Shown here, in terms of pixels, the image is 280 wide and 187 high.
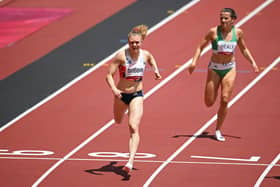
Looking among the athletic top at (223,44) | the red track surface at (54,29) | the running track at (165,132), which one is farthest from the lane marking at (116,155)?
the red track surface at (54,29)

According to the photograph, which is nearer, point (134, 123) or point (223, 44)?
point (134, 123)

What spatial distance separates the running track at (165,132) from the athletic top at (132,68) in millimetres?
1578

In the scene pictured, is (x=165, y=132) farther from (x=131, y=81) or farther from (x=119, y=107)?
(x=131, y=81)

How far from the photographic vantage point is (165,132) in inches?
800

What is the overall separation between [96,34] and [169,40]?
7.05 feet

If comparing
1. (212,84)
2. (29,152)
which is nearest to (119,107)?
(29,152)

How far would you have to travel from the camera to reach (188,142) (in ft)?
64.1

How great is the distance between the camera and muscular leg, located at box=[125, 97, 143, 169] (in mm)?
17172

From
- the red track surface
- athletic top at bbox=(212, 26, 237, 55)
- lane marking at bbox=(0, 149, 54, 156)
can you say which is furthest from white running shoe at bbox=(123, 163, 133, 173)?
the red track surface

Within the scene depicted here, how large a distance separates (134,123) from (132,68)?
93 cm

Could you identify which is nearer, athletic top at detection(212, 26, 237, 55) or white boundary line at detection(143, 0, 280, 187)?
white boundary line at detection(143, 0, 280, 187)

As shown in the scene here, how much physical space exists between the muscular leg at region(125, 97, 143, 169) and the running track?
20.4 inches

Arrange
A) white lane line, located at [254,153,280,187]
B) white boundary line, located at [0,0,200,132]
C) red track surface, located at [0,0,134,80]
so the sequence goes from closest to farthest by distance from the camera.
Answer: white lane line, located at [254,153,280,187]
white boundary line, located at [0,0,200,132]
red track surface, located at [0,0,134,80]

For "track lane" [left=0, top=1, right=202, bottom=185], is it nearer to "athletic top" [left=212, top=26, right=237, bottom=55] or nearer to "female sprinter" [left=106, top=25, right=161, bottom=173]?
"female sprinter" [left=106, top=25, right=161, bottom=173]
